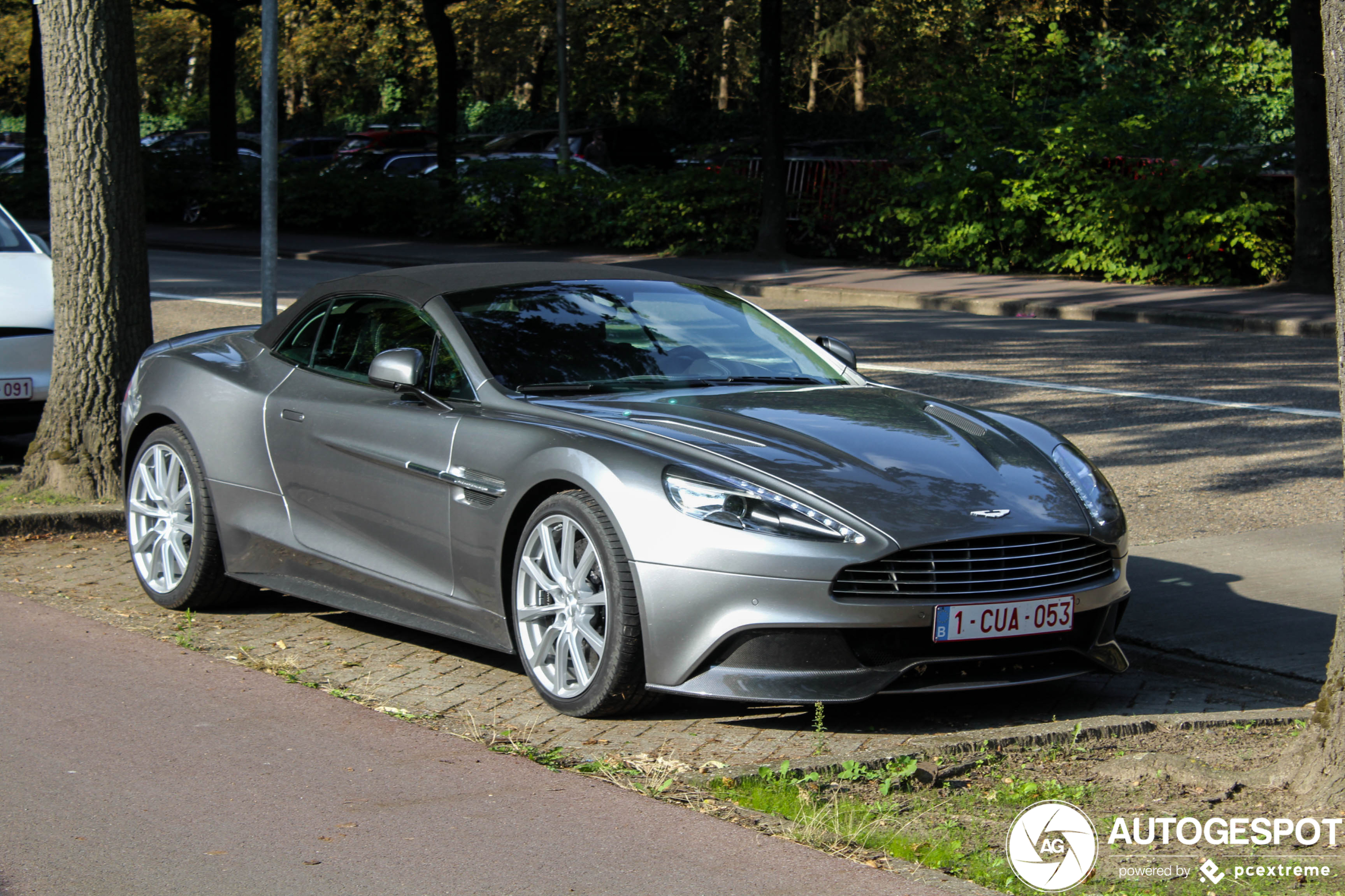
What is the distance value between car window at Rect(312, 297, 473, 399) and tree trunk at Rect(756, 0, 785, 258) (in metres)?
19.7

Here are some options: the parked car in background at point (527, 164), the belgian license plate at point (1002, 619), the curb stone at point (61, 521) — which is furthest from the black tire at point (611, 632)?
the parked car in background at point (527, 164)

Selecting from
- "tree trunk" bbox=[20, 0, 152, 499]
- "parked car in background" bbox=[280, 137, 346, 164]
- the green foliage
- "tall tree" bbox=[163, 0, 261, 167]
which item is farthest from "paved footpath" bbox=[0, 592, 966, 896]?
"parked car in background" bbox=[280, 137, 346, 164]

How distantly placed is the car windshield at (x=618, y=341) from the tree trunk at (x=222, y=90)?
105 ft

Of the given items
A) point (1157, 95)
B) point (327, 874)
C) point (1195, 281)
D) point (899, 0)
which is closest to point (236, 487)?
point (327, 874)

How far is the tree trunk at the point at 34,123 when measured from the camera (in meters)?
38.8

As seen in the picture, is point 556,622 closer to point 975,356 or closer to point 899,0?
point 975,356

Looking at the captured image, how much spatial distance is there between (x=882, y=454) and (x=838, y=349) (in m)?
1.49

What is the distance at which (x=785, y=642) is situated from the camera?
4.44 m

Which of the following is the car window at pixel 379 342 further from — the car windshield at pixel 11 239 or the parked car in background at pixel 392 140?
the parked car in background at pixel 392 140

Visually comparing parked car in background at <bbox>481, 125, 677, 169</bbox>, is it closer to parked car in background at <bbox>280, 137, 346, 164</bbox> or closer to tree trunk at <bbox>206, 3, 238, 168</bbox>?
tree trunk at <bbox>206, 3, 238, 168</bbox>

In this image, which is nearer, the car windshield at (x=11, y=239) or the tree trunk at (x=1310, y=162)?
the car windshield at (x=11, y=239)

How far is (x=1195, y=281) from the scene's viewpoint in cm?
2109

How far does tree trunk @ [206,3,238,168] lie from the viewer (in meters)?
36.2

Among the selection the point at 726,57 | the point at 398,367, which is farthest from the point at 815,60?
→ the point at 398,367
